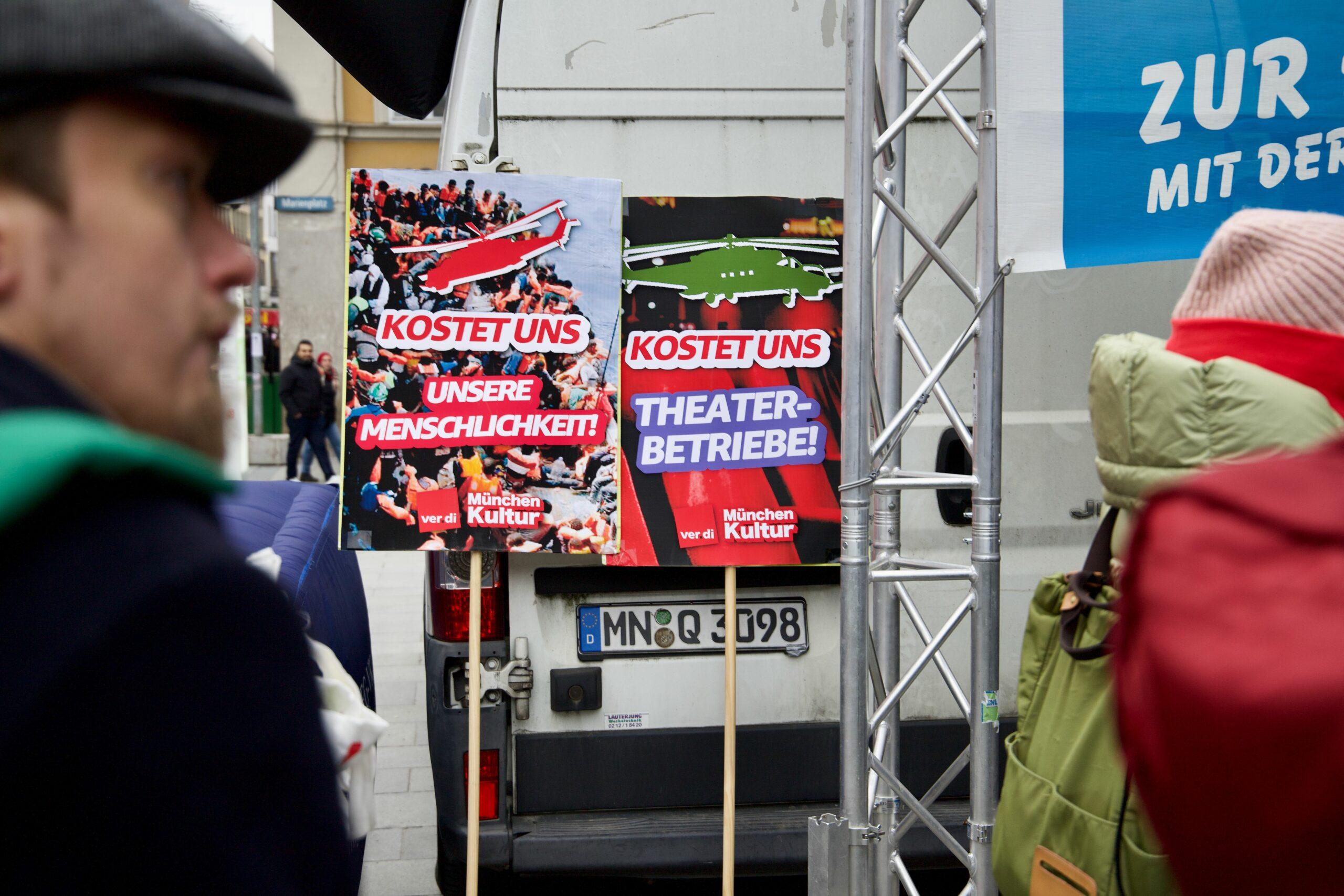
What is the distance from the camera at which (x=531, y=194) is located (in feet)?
10.4

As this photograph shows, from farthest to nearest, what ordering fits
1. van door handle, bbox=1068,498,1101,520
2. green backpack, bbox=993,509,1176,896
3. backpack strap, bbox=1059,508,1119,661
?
van door handle, bbox=1068,498,1101,520
backpack strap, bbox=1059,508,1119,661
green backpack, bbox=993,509,1176,896

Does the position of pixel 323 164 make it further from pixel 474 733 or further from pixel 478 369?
pixel 474 733

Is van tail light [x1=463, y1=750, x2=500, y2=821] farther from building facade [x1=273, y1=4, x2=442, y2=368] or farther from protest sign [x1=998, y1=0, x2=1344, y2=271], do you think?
building facade [x1=273, y1=4, x2=442, y2=368]

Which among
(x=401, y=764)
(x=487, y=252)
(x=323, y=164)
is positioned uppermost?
(x=323, y=164)

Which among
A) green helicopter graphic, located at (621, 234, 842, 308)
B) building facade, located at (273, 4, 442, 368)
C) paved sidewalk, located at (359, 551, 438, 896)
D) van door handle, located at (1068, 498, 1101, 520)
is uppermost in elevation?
building facade, located at (273, 4, 442, 368)

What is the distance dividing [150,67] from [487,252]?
2.54m

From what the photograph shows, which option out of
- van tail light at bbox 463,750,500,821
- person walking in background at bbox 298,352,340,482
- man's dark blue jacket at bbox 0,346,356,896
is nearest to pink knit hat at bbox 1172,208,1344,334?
man's dark blue jacket at bbox 0,346,356,896

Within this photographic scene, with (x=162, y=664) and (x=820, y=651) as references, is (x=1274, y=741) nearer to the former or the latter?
(x=162, y=664)

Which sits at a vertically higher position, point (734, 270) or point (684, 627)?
point (734, 270)

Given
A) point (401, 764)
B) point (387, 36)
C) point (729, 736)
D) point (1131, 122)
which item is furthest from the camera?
point (401, 764)

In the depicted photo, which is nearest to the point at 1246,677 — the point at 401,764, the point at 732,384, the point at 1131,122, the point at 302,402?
the point at 1131,122

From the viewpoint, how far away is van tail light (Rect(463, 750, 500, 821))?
3.27 metres

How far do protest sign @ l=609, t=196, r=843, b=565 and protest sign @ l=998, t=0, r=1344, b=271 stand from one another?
0.64 meters

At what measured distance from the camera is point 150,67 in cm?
73
